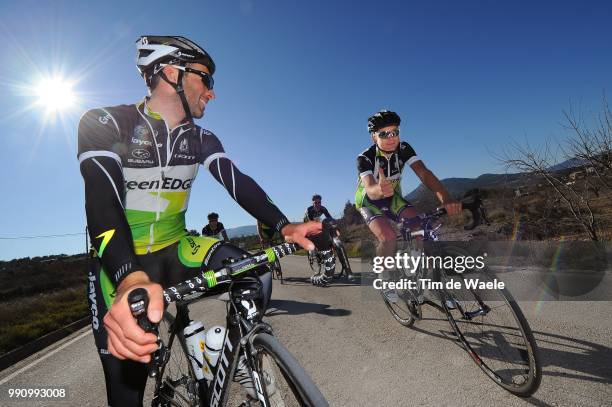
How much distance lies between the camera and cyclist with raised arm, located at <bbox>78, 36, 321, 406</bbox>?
1.90m

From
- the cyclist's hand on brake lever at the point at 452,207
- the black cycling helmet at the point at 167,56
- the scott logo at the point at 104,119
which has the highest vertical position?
the black cycling helmet at the point at 167,56

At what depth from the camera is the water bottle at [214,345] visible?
6.17ft

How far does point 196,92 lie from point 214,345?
1.67m

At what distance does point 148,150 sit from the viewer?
2.17 m

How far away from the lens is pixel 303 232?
1879 millimetres

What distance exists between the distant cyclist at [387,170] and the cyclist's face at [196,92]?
102 inches

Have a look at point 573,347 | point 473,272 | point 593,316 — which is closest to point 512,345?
point 473,272

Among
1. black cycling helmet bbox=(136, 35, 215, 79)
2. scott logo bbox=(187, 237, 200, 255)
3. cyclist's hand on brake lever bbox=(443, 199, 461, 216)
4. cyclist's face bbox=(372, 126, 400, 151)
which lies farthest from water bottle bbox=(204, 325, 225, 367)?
cyclist's face bbox=(372, 126, 400, 151)

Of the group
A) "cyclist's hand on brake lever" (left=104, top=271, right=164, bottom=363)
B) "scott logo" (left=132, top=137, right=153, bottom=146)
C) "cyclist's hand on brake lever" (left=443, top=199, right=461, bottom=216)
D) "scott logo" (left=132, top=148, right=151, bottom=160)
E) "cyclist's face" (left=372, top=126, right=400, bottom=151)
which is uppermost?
"cyclist's face" (left=372, top=126, right=400, bottom=151)

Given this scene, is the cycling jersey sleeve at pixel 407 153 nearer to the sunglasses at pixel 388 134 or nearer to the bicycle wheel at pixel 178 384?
the sunglasses at pixel 388 134

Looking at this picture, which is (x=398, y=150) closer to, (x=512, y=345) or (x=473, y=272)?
(x=473, y=272)

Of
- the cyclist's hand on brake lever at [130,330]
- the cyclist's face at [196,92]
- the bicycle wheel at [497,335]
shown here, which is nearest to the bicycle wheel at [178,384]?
the cyclist's hand on brake lever at [130,330]

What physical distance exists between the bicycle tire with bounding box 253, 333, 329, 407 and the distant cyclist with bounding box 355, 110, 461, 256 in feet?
10.2

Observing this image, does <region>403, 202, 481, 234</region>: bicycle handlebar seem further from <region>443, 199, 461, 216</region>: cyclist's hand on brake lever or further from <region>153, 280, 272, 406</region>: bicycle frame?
<region>153, 280, 272, 406</region>: bicycle frame
